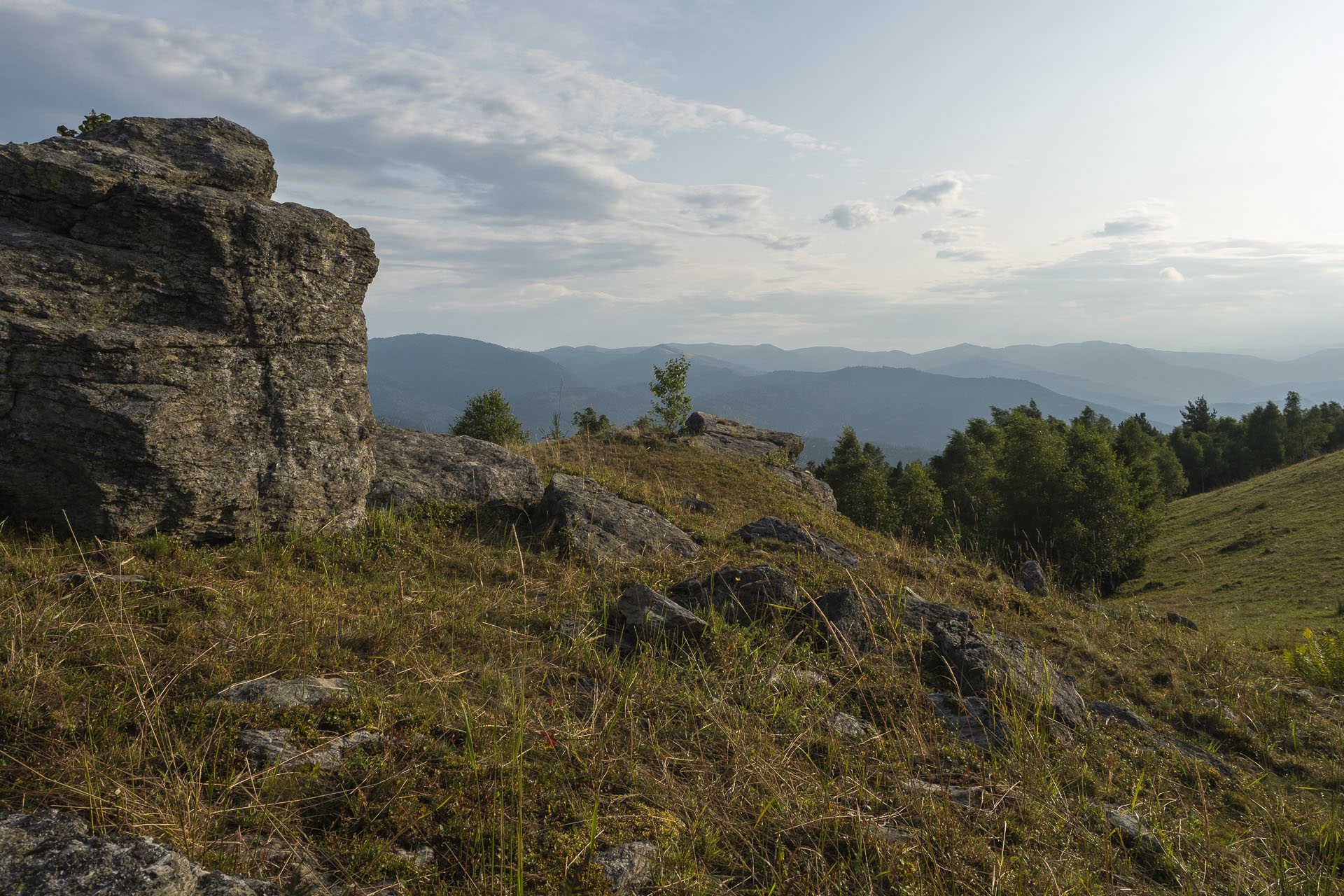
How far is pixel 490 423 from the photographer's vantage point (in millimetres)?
28562

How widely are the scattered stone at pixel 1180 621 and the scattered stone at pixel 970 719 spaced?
8060 millimetres

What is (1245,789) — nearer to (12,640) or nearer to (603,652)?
(603,652)

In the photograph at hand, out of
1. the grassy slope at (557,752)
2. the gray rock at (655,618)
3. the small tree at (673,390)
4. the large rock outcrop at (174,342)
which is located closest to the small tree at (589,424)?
the small tree at (673,390)

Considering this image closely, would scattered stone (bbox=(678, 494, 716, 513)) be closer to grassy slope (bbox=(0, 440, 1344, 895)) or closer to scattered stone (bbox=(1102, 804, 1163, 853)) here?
grassy slope (bbox=(0, 440, 1344, 895))

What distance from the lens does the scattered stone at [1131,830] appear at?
4.35 metres

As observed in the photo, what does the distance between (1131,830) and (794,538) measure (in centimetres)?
769

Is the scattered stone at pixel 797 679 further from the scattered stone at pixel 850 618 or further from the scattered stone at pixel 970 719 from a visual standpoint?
the scattered stone at pixel 970 719

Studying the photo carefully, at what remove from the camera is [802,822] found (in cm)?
379

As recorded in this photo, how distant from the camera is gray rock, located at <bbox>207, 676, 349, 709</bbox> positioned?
14.1 ft

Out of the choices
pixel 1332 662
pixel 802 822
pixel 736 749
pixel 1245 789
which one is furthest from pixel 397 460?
pixel 1332 662

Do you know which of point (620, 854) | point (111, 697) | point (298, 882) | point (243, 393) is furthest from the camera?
point (243, 393)

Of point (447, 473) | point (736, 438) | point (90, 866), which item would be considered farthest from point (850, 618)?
point (736, 438)

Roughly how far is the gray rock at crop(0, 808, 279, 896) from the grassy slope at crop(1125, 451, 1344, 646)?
15131 millimetres

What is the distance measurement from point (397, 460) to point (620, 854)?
30.8 ft
